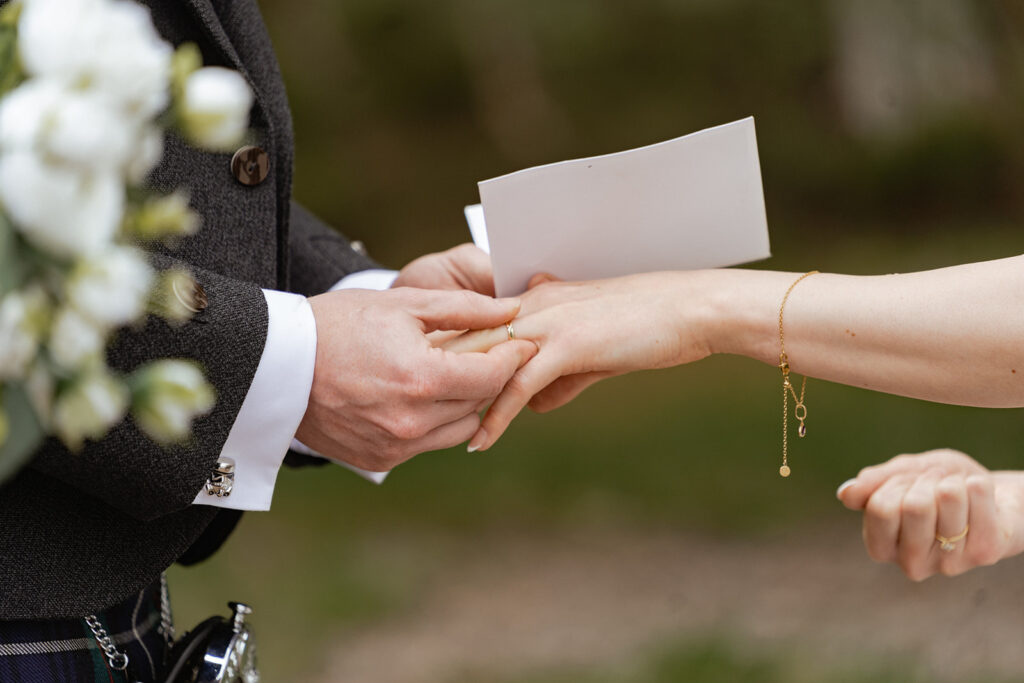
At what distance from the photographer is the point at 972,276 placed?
858 mm

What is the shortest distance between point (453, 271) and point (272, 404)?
0.35 meters

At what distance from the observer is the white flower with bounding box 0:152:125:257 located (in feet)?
0.89

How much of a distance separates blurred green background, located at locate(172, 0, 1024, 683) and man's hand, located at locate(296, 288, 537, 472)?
1.66 meters

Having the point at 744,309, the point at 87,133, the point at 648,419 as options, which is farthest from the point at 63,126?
the point at 648,419

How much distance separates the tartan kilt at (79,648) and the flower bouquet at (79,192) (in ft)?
1.47

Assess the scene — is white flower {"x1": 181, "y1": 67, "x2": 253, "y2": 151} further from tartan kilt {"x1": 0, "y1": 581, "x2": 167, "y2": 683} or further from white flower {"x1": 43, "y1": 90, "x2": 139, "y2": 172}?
tartan kilt {"x1": 0, "y1": 581, "x2": 167, "y2": 683}

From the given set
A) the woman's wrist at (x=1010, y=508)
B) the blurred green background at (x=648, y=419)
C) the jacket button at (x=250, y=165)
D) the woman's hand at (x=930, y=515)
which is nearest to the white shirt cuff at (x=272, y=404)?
the jacket button at (x=250, y=165)

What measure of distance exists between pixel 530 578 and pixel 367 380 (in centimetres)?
193

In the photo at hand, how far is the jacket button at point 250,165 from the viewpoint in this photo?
796 mm

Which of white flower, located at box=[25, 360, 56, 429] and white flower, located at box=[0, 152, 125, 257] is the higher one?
white flower, located at box=[0, 152, 125, 257]

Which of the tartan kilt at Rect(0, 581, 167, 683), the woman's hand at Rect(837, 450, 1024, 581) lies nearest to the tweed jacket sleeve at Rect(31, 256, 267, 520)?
the tartan kilt at Rect(0, 581, 167, 683)

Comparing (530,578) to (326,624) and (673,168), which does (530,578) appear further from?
(673,168)

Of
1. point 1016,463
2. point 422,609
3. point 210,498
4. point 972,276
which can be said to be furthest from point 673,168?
point 1016,463

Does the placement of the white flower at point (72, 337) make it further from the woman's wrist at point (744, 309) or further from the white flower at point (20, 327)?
the woman's wrist at point (744, 309)
